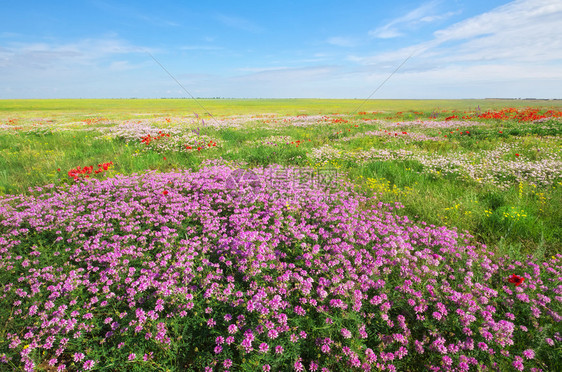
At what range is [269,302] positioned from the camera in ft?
8.72

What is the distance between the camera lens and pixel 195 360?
2.49 m

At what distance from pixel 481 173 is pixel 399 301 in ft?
21.0

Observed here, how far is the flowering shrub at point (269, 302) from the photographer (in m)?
2.44

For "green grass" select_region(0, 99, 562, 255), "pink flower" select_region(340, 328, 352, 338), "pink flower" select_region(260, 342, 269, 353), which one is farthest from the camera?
"green grass" select_region(0, 99, 562, 255)

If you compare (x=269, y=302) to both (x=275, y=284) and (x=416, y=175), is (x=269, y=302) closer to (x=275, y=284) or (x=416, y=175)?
(x=275, y=284)

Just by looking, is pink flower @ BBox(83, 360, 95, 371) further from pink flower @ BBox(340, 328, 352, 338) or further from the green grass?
the green grass

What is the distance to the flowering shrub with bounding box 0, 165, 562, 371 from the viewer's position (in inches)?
96.0

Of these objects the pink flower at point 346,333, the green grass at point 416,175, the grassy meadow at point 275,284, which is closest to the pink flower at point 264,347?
the grassy meadow at point 275,284

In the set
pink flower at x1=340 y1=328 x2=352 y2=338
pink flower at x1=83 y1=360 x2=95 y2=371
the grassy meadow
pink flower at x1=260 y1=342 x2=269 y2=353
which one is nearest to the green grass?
the grassy meadow

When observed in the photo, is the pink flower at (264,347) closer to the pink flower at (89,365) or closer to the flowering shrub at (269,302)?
the flowering shrub at (269,302)

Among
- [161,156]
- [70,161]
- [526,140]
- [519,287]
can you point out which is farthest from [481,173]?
[70,161]

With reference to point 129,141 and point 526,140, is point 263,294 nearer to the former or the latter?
point 129,141

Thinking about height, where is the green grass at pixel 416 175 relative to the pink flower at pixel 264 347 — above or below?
above

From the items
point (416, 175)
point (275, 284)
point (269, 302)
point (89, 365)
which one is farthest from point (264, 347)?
point (416, 175)
